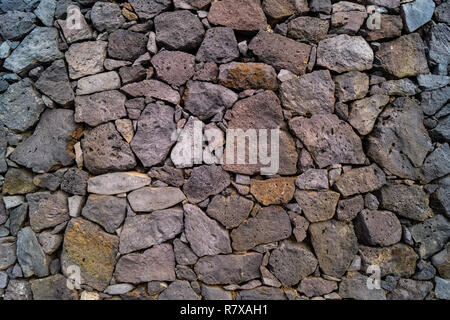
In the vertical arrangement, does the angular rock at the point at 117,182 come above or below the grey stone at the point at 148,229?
above

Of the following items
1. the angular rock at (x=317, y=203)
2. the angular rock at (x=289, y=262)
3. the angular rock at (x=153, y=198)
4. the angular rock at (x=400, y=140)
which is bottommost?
the angular rock at (x=289, y=262)

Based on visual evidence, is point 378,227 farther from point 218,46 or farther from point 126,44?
point 126,44

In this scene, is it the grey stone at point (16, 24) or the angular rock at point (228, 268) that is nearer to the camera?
the angular rock at point (228, 268)

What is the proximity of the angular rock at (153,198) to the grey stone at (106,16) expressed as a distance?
164 centimetres

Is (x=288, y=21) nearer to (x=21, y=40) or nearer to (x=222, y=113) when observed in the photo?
(x=222, y=113)

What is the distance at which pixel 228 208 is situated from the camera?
2.71 metres

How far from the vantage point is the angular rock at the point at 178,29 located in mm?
2709

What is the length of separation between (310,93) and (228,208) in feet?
4.49

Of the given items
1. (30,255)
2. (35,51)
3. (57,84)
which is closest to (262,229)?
(30,255)

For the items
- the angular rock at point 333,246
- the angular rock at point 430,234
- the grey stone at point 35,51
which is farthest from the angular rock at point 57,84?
the angular rock at point 430,234

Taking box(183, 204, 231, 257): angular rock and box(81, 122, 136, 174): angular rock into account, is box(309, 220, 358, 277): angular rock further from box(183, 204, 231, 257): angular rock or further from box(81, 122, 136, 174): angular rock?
box(81, 122, 136, 174): angular rock

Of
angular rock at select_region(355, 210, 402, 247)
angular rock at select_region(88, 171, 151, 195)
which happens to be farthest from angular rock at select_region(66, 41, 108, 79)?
angular rock at select_region(355, 210, 402, 247)

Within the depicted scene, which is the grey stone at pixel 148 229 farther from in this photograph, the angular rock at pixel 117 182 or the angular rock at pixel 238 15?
the angular rock at pixel 238 15

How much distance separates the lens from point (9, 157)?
282 cm
